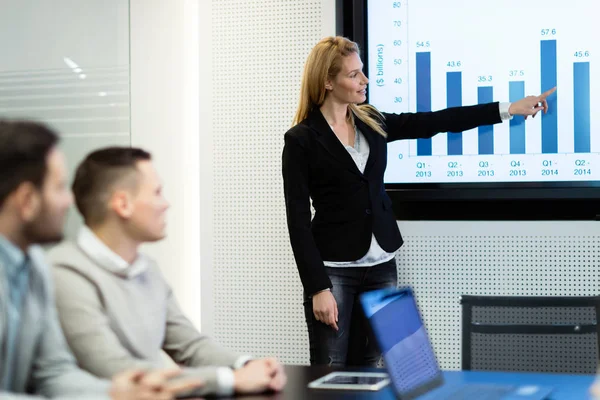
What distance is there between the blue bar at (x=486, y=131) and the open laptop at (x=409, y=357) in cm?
221

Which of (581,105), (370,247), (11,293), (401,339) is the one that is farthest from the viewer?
(581,105)

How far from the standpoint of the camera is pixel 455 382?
1926mm

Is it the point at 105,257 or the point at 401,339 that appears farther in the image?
the point at 401,339

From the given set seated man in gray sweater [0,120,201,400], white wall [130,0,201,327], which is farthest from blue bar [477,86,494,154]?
seated man in gray sweater [0,120,201,400]

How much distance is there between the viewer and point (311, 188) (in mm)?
3250

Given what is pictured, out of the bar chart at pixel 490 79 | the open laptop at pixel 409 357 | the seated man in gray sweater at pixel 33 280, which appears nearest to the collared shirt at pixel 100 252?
the seated man in gray sweater at pixel 33 280

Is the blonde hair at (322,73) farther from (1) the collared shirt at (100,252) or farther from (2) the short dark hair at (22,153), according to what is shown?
(2) the short dark hair at (22,153)

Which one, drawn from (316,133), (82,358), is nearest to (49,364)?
(82,358)

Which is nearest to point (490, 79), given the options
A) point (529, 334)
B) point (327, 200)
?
point (327, 200)

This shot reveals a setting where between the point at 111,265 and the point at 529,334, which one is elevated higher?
the point at 111,265

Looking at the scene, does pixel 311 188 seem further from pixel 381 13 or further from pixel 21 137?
pixel 21 137

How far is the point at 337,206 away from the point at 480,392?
148cm

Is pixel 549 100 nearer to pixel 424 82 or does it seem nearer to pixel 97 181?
pixel 424 82

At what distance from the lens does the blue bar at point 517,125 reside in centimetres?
392
